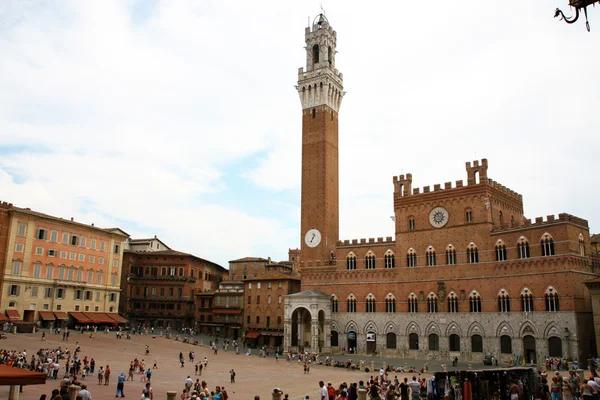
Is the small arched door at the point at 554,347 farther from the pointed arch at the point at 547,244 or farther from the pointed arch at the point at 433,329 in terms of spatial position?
the pointed arch at the point at 433,329

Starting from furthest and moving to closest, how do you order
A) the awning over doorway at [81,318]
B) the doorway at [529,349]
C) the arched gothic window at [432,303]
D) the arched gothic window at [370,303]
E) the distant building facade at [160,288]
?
1. the distant building facade at [160,288]
2. the awning over doorway at [81,318]
3. the arched gothic window at [370,303]
4. the arched gothic window at [432,303]
5. the doorway at [529,349]

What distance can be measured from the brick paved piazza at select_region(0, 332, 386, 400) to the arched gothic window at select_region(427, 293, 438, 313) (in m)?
12.3

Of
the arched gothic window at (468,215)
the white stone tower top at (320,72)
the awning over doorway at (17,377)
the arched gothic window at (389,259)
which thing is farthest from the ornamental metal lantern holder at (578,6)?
the white stone tower top at (320,72)

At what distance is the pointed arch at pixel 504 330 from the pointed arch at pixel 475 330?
4.89 ft

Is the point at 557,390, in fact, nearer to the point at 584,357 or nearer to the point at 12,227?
the point at 584,357

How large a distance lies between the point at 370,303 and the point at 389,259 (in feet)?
17.3

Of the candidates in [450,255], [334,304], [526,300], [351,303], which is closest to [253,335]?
[334,304]

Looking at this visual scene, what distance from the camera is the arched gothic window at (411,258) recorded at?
52.3 metres

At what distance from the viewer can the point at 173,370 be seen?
3800 cm

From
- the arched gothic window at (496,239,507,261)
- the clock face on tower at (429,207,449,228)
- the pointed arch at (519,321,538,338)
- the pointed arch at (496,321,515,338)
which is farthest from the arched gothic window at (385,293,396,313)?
the pointed arch at (519,321,538,338)

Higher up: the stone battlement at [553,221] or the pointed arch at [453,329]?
the stone battlement at [553,221]

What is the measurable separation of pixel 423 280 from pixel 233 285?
1229 inches

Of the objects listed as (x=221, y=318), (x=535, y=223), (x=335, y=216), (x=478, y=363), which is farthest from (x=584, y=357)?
(x=221, y=318)

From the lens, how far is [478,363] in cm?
4525
